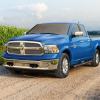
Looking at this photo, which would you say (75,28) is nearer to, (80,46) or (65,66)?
(80,46)

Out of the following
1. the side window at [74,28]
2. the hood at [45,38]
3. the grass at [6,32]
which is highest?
the side window at [74,28]

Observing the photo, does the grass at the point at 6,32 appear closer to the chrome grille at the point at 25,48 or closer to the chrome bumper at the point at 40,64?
the chrome grille at the point at 25,48

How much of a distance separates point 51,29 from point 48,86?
10.6 ft

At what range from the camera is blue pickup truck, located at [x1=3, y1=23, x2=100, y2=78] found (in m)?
11.0

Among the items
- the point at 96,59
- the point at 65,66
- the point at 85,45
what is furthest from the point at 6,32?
the point at 65,66

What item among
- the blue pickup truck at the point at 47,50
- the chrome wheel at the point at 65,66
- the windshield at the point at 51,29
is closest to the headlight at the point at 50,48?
the blue pickup truck at the point at 47,50

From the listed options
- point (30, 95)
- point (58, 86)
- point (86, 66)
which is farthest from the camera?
point (86, 66)

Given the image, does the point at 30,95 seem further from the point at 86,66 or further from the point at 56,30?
the point at 86,66

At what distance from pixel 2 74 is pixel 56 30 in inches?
93.9

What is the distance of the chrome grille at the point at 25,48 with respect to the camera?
11039 mm

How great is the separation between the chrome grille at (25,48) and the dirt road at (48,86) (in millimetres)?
782

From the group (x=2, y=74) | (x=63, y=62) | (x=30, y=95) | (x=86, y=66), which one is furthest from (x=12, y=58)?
(x=86, y=66)

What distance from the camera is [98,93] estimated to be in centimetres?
895

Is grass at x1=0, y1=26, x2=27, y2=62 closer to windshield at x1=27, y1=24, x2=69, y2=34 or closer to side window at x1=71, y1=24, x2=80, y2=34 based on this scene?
windshield at x1=27, y1=24, x2=69, y2=34
